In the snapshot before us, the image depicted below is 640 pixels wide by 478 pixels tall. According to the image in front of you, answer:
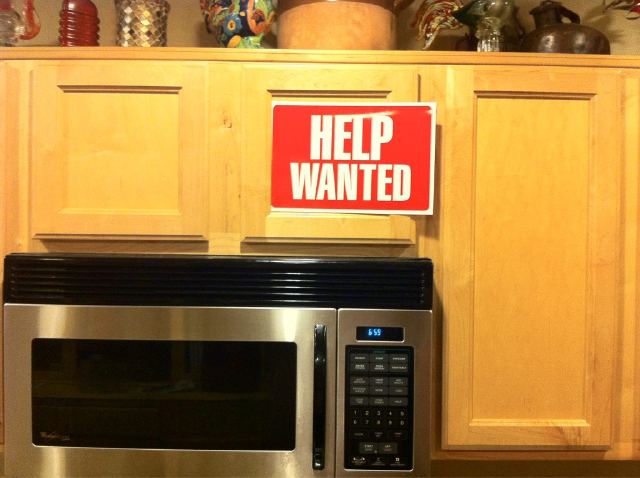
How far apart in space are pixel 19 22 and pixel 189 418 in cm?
90

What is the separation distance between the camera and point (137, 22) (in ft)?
3.99

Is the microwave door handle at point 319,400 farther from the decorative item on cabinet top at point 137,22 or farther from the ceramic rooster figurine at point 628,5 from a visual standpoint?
the ceramic rooster figurine at point 628,5

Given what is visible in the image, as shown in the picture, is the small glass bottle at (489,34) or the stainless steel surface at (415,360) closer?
the stainless steel surface at (415,360)

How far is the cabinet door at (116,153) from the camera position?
3.61ft

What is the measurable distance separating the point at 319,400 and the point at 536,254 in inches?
20.1

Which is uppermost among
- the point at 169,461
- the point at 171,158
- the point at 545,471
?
the point at 171,158

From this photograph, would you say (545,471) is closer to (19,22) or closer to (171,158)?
(171,158)

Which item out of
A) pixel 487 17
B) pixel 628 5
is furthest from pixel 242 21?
pixel 628 5

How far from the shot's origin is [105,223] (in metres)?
1.10

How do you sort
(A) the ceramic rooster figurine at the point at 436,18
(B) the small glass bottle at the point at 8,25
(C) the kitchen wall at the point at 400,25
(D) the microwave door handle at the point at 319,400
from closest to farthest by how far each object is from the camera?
(D) the microwave door handle at the point at 319,400 → (B) the small glass bottle at the point at 8,25 → (A) the ceramic rooster figurine at the point at 436,18 → (C) the kitchen wall at the point at 400,25

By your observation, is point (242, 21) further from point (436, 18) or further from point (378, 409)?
point (378, 409)

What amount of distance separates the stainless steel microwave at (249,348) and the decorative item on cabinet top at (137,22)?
1.59 feet

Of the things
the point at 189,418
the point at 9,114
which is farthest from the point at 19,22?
the point at 189,418

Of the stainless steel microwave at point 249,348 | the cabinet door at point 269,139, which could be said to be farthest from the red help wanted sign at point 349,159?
the stainless steel microwave at point 249,348
